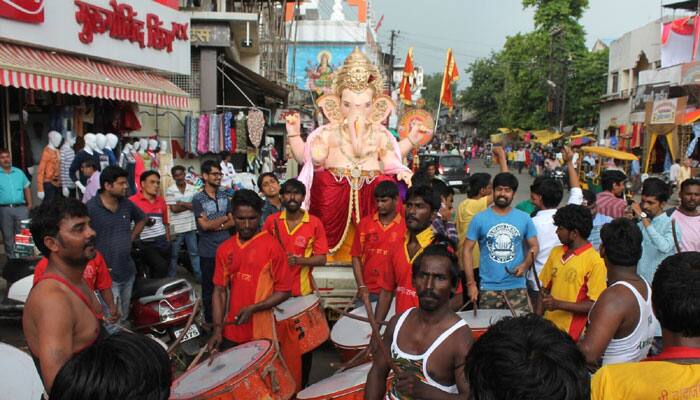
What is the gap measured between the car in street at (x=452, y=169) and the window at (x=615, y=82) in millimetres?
13520

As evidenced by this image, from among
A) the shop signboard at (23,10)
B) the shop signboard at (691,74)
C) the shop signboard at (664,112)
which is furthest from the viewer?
the shop signboard at (664,112)

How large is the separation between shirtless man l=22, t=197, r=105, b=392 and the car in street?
20.4 m

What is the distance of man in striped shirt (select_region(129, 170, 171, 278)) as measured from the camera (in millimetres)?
6867

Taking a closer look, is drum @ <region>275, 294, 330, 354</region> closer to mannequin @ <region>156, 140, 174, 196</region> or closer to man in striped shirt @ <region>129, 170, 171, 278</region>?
man in striped shirt @ <region>129, 170, 171, 278</region>

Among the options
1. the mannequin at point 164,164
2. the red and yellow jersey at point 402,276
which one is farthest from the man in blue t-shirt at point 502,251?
the mannequin at point 164,164

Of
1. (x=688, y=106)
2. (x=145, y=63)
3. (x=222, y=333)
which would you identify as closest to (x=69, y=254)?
(x=222, y=333)

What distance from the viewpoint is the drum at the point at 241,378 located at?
3.11 metres

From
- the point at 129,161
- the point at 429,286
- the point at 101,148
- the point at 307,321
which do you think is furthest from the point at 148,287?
the point at 129,161

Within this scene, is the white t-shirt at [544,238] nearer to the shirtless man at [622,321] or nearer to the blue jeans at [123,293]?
the shirtless man at [622,321]

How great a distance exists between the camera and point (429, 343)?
269cm

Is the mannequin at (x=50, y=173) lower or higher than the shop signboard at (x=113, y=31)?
lower

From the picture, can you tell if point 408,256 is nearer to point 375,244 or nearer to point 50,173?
point 375,244

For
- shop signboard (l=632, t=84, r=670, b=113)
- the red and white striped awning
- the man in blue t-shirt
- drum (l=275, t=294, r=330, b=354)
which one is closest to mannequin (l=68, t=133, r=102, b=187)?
the red and white striped awning

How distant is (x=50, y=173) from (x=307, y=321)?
6.19 meters
